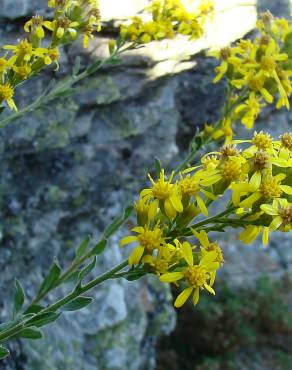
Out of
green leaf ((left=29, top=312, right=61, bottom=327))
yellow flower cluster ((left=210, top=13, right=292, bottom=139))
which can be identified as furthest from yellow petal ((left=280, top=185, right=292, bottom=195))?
yellow flower cluster ((left=210, top=13, right=292, bottom=139))

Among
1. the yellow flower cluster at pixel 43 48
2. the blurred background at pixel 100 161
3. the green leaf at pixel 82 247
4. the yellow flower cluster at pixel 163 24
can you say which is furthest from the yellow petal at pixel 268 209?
the blurred background at pixel 100 161

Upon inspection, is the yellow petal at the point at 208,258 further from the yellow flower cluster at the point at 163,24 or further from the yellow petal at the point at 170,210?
the yellow flower cluster at the point at 163,24

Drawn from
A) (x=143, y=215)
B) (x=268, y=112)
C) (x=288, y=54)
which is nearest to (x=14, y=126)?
(x=288, y=54)

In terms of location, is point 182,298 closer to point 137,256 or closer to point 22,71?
point 137,256

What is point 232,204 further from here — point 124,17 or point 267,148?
point 124,17

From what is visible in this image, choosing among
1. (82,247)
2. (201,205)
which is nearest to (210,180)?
(201,205)

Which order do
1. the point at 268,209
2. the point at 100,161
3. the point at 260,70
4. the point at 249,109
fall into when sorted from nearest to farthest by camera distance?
the point at 268,209, the point at 260,70, the point at 249,109, the point at 100,161
